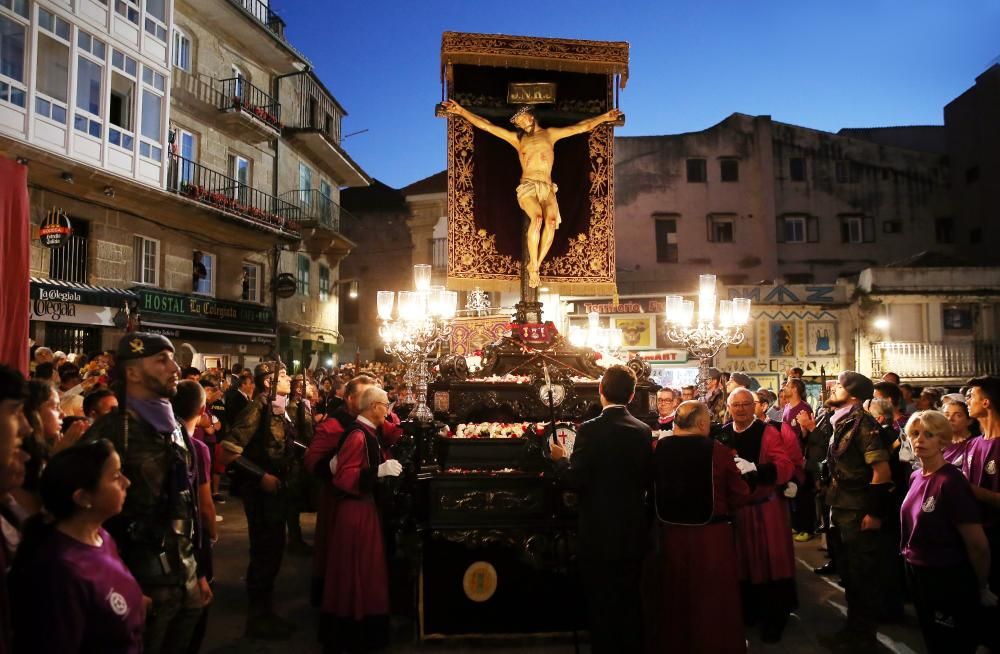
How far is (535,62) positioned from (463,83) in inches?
38.4

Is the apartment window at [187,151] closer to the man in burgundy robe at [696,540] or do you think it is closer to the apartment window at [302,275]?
the apartment window at [302,275]

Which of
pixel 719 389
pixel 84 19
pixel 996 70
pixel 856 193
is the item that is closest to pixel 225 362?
pixel 84 19

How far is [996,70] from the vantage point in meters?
23.7

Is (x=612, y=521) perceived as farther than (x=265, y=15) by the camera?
No

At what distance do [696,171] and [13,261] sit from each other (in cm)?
2493

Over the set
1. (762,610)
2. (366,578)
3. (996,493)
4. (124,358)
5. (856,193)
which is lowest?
(762,610)

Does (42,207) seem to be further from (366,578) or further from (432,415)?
(366,578)

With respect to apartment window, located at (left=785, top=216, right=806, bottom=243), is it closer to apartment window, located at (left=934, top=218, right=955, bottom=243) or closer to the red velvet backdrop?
apartment window, located at (left=934, top=218, right=955, bottom=243)

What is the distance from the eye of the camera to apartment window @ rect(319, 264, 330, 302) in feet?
84.5

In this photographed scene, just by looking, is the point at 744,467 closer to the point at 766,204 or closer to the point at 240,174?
the point at 240,174

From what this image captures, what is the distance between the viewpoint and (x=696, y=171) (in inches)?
1029

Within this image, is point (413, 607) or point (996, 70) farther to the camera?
point (996, 70)

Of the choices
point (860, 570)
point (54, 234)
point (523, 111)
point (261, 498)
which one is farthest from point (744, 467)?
point (54, 234)

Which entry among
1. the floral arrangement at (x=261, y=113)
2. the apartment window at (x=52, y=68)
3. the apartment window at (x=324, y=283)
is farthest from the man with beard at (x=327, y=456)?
the apartment window at (x=324, y=283)
